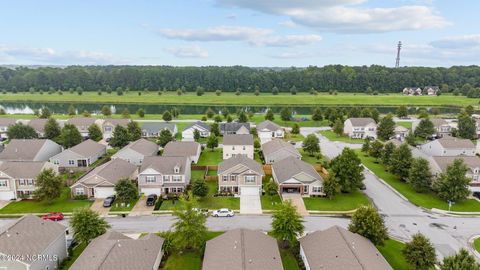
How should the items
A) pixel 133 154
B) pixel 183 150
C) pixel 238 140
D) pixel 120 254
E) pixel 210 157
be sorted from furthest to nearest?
pixel 210 157, pixel 238 140, pixel 183 150, pixel 133 154, pixel 120 254

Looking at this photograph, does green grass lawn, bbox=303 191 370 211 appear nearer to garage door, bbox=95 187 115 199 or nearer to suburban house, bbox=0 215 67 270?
garage door, bbox=95 187 115 199

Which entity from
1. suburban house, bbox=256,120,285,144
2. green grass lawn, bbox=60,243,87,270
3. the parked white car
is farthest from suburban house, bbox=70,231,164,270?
suburban house, bbox=256,120,285,144

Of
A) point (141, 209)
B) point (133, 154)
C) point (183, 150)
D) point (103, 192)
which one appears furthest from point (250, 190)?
point (133, 154)

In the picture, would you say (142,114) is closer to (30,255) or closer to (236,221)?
(236,221)

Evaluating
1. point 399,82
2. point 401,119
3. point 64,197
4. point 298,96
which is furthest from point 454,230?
point 399,82

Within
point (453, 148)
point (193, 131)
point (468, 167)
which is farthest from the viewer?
point (193, 131)

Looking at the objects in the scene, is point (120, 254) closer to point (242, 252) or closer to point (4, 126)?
point (242, 252)
